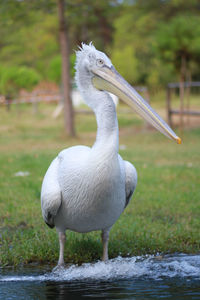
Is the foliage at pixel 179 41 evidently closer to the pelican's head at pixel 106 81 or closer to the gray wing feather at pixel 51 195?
the pelican's head at pixel 106 81

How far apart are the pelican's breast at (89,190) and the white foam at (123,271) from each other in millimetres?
308

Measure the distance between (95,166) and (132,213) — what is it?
2231 millimetres

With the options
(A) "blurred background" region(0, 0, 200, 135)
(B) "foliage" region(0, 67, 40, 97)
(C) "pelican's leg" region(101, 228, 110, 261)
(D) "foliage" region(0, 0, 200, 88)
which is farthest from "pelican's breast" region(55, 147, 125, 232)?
(D) "foliage" region(0, 0, 200, 88)

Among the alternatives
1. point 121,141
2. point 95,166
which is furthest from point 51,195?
point 121,141

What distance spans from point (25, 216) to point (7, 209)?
1.12 feet

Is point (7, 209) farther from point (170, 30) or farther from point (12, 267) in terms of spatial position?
point (170, 30)

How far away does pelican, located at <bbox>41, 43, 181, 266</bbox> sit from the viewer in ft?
10.6

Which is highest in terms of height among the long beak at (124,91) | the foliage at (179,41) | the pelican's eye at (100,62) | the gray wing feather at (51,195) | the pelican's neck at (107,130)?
the foliage at (179,41)

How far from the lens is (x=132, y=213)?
5.32m

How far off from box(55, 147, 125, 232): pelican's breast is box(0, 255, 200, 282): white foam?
31 centimetres

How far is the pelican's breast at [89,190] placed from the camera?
322 cm

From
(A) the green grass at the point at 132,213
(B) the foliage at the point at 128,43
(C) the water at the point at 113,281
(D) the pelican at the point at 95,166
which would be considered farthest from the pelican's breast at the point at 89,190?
(B) the foliage at the point at 128,43

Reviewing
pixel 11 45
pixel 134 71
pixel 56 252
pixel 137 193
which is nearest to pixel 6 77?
pixel 11 45

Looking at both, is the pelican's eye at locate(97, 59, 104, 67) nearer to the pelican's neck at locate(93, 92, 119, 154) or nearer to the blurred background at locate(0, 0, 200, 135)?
the pelican's neck at locate(93, 92, 119, 154)
